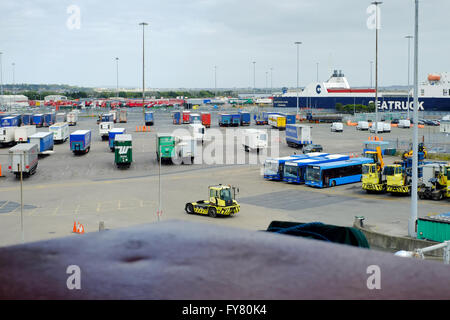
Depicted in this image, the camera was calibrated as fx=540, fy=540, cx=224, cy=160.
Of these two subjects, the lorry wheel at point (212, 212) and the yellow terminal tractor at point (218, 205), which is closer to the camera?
the yellow terminal tractor at point (218, 205)

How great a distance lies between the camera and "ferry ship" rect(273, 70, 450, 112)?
108 metres

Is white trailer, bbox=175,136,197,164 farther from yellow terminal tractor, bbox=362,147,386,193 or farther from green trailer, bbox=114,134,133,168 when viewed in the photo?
yellow terminal tractor, bbox=362,147,386,193

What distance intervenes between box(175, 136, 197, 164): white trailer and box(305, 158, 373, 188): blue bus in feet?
45.8

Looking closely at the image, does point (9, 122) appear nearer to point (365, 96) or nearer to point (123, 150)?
point (123, 150)

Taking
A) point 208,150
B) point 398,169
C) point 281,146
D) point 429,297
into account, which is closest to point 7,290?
point 429,297

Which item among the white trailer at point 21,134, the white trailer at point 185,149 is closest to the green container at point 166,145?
the white trailer at point 185,149

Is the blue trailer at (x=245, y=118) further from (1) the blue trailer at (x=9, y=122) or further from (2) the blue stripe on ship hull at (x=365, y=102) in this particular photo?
(2) the blue stripe on ship hull at (x=365, y=102)

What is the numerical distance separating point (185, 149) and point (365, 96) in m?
91.0

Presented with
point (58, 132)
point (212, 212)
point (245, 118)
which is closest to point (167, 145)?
point (212, 212)

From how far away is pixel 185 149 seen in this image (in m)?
49.4

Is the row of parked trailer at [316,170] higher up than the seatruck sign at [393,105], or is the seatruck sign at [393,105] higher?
the seatruck sign at [393,105]

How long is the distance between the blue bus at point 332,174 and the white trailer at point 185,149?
13961 millimetres

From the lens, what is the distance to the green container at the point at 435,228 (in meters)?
23.0

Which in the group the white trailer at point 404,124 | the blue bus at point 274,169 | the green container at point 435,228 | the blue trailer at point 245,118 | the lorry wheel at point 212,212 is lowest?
the lorry wheel at point 212,212
